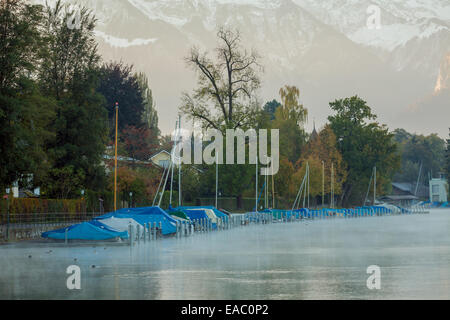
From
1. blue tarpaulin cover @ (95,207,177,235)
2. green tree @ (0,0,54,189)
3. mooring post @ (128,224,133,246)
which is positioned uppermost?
green tree @ (0,0,54,189)

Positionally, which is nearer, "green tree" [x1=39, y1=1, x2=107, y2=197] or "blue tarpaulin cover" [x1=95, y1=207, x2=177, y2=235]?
"blue tarpaulin cover" [x1=95, y1=207, x2=177, y2=235]

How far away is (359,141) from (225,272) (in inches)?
4237

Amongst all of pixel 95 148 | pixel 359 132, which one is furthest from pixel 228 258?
pixel 359 132

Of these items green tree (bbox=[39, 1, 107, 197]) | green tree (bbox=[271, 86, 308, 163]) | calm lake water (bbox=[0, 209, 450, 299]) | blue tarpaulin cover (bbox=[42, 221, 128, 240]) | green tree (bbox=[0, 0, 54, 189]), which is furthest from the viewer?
green tree (bbox=[271, 86, 308, 163])

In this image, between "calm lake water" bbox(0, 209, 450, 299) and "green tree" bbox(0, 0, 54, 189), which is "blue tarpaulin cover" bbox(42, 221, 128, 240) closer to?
"calm lake water" bbox(0, 209, 450, 299)

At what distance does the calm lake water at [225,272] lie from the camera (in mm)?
16719

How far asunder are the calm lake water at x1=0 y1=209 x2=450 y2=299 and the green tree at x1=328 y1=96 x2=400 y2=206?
306ft

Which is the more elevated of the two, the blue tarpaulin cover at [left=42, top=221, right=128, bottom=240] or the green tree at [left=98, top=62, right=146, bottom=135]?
the green tree at [left=98, top=62, right=146, bottom=135]

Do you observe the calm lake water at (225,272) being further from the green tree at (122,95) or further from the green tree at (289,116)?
the green tree at (289,116)

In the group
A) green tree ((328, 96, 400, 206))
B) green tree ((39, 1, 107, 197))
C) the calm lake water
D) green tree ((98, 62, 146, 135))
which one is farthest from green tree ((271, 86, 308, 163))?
the calm lake water

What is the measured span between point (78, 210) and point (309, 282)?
134ft

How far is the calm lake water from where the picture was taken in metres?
16.7

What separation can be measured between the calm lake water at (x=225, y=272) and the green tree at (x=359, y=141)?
306ft

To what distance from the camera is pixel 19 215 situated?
46.3m
